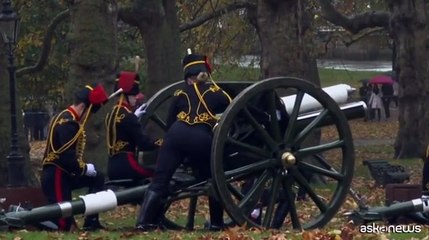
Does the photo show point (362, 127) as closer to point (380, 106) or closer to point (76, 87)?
point (380, 106)

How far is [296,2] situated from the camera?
2114cm

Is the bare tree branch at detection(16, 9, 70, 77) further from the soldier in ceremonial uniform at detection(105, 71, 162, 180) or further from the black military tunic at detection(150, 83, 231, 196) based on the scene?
the black military tunic at detection(150, 83, 231, 196)

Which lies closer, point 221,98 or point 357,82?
point 221,98

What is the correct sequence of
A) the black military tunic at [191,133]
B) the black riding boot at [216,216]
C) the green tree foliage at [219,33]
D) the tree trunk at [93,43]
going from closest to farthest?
1. the black military tunic at [191,133]
2. the black riding boot at [216,216]
3. the tree trunk at [93,43]
4. the green tree foliage at [219,33]

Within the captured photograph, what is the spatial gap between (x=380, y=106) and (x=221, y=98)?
42.2m

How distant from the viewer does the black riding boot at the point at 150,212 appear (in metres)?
13.7

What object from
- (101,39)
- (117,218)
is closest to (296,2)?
(101,39)

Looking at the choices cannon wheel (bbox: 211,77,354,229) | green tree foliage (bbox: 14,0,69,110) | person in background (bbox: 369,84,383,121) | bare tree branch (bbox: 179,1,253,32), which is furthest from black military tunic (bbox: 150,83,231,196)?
person in background (bbox: 369,84,383,121)

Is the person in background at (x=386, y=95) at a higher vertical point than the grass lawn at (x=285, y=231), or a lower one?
lower

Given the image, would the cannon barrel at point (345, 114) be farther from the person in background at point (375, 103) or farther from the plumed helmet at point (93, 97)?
the person in background at point (375, 103)

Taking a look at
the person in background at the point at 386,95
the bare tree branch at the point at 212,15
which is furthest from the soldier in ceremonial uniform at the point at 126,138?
the person in background at the point at 386,95

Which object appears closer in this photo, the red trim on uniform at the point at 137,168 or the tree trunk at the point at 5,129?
the red trim on uniform at the point at 137,168

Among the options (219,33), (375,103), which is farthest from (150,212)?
(375,103)

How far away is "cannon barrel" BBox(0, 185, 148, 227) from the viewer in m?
13.3
